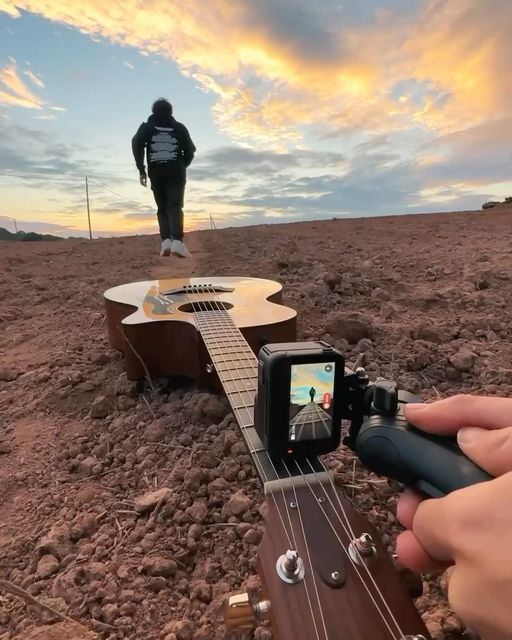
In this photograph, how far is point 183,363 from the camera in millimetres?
1673

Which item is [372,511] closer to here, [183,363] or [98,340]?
[183,363]

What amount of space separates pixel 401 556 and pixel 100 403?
135 cm

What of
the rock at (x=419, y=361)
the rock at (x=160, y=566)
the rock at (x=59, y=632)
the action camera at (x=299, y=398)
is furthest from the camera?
the rock at (x=419, y=361)

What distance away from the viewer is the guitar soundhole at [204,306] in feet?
6.48

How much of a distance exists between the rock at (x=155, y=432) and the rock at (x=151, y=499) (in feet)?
0.90

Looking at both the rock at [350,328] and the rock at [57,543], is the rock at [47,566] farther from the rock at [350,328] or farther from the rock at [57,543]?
the rock at [350,328]

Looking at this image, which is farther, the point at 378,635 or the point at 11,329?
the point at 11,329

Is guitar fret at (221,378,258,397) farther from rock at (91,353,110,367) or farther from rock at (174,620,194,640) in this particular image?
→ rock at (91,353,110,367)

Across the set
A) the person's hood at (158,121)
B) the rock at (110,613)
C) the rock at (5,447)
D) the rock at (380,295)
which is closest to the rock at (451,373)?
the rock at (380,295)

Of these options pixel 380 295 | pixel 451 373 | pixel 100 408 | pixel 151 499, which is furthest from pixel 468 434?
pixel 380 295

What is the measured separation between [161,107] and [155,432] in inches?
140

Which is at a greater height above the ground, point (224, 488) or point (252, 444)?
point (252, 444)

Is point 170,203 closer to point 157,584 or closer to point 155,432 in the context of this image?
point 155,432

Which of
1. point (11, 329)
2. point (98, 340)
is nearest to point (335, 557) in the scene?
point (98, 340)
